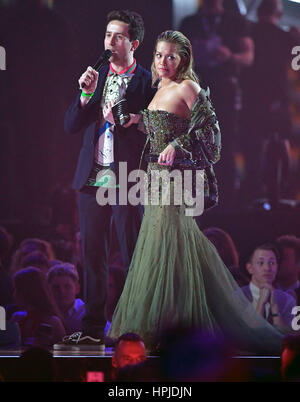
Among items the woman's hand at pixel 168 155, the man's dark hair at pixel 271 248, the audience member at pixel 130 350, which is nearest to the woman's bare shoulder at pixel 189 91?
the woman's hand at pixel 168 155

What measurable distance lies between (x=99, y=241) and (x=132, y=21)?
131cm

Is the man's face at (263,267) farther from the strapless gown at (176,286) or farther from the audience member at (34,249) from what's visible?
the audience member at (34,249)

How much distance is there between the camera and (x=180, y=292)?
12.9 feet

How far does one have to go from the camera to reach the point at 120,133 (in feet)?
13.6

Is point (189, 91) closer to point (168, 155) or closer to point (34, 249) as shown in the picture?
point (168, 155)

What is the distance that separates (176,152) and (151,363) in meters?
1.16

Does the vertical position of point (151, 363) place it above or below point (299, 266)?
below

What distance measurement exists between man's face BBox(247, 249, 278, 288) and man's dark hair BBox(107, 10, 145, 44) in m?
1.50

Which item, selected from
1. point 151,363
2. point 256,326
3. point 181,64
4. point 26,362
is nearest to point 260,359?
point 256,326

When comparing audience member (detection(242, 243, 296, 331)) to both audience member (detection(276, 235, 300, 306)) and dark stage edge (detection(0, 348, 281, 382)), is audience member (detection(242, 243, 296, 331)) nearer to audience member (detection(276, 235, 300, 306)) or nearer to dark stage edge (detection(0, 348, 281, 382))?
audience member (detection(276, 235, 300, 306))

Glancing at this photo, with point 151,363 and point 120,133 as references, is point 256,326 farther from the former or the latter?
point 120,133

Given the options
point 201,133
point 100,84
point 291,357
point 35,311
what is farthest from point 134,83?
point 291,357

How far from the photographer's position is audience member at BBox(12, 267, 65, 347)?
164 inches

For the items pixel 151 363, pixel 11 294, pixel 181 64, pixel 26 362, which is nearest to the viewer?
pixel 26 362
